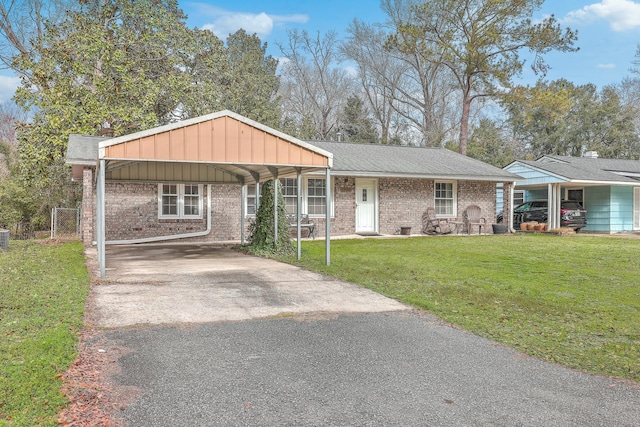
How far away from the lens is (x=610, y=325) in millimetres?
5777

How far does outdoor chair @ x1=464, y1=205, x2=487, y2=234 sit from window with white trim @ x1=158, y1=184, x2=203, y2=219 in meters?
10.00

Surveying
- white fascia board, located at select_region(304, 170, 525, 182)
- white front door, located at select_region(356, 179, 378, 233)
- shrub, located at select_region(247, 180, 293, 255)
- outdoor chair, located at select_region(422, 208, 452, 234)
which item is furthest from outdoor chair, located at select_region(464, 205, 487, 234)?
shrub, located at select_region(247, 180, 293, 255)

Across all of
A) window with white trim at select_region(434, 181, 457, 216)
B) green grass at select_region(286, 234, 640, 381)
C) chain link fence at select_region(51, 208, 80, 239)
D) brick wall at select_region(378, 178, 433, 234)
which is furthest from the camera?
window with white trim at select_region(434, 181, 457, 216)

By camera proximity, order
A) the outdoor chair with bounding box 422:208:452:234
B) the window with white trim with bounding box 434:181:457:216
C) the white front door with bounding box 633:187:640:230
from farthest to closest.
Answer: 1. the white front door with bounding box 633:187:640:230
2. the window with white trim with bounding box 434:181:457:216
3. the outdoor chair with bounding box 422:208:452:234

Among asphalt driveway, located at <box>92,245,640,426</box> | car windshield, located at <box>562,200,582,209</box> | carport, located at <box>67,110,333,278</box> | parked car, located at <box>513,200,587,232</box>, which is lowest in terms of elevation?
asphalt driveway, located at <box>92,245,640,426</box>

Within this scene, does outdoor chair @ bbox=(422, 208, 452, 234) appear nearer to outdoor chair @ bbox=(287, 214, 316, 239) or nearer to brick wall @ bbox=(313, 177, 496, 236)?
brick wall @ bbox=(313, 177, 496, 236)

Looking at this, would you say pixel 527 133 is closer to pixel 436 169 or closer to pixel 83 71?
pixel 436 169

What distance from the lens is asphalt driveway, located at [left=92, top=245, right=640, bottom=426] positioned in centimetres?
333

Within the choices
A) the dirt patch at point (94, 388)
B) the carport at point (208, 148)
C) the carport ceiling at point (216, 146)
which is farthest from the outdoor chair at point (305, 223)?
the dirt patch at point (94, 388)

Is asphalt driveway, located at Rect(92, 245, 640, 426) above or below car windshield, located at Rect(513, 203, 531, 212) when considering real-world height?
below

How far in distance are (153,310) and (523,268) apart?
7205 millimetres

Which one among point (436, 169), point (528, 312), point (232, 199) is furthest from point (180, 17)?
point (528, 312)

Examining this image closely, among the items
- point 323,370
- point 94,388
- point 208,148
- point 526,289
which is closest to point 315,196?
point 208,148

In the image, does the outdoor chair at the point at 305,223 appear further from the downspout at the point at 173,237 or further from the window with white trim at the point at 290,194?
the downspout at the point at 173,237
